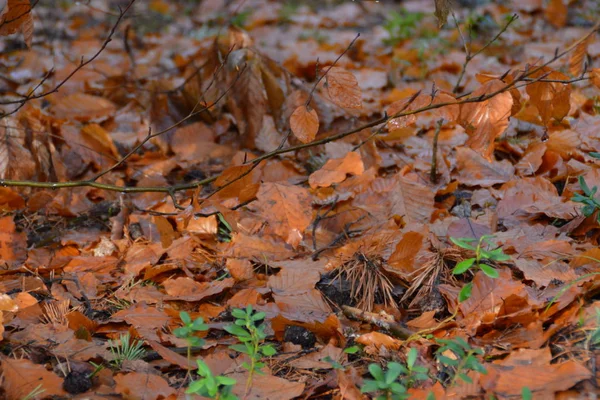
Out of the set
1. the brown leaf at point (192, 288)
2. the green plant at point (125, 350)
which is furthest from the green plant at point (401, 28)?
the green plant at point (125, 350)

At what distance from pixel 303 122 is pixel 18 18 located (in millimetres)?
959

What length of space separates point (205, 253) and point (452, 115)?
3.42ft

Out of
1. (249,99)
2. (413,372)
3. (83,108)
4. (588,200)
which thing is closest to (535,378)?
(413,372)

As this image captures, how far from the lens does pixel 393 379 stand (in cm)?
132

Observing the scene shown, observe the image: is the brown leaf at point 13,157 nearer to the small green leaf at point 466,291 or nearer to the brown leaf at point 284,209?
the brown leaf at point 284,209

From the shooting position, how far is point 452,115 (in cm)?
178

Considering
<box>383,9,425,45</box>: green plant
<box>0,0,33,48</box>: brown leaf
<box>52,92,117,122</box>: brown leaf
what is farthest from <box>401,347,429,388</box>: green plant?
<box>383,9,425,45</box>: green plant

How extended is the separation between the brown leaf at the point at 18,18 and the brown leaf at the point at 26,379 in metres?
0.98

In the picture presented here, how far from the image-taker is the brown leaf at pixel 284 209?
1.98 meters

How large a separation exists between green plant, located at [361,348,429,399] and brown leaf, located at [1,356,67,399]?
77 centimetres

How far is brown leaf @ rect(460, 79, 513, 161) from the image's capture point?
1.72 meters

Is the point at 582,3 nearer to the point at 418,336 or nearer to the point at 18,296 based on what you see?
the point at 418,336

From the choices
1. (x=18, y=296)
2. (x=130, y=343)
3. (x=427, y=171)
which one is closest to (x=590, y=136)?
(x=427, y=171)

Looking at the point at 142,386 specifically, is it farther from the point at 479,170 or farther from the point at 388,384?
the point at 479,170
